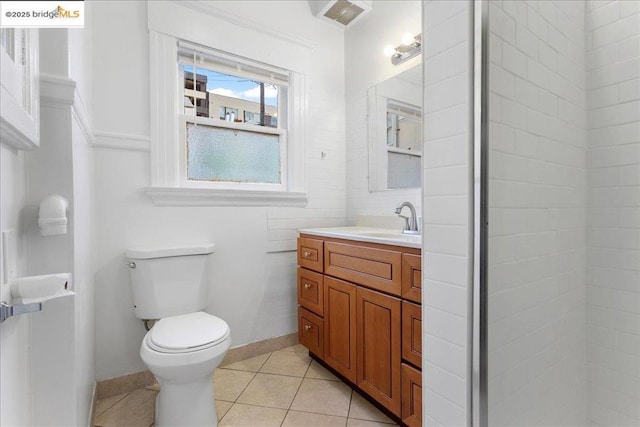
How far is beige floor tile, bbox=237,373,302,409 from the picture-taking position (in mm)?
1626

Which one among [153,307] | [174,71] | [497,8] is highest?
[174,71]

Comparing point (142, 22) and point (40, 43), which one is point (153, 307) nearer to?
point (40, 43)

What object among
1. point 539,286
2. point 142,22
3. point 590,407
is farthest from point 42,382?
point 590,407

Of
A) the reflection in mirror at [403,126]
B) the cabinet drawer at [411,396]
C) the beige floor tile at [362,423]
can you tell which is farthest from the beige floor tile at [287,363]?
the reflection in mirror at [403,126]

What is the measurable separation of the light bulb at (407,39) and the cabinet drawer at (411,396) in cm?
183

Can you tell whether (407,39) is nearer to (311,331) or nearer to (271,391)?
(311,331)

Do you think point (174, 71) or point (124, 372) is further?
point (174, 71)

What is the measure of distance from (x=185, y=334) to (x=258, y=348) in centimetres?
86

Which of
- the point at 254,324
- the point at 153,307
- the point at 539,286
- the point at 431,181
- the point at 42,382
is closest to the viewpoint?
the point at 42,382

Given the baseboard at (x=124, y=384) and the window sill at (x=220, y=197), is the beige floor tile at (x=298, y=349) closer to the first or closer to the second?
the baseboard at (x=124, y=384)

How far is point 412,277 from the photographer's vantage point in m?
1.26

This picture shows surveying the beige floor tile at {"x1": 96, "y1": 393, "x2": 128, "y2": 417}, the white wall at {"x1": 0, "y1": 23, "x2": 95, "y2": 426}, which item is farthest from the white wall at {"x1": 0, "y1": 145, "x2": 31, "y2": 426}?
the beige floor tile at {"x1": 96, "y1": 393, "x2": 128, "y2": 417}

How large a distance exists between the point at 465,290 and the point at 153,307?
151 centimetres

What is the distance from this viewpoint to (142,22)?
1.75 meters
